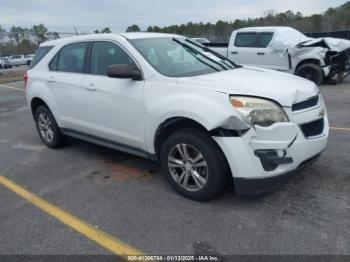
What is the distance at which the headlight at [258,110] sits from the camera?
3.56m

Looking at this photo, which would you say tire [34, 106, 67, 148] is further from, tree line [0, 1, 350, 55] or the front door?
tree line [0, 1, 350, 55]

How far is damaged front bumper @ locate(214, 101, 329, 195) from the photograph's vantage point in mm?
3543

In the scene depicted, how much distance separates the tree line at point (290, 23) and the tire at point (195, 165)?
36839 millimetres

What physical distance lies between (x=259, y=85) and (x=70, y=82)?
109 inches

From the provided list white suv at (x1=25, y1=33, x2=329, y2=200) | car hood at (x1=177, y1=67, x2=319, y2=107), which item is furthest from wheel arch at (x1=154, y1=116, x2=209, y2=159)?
car hood at (x1=177, y1=67, x2=319, y2=107)

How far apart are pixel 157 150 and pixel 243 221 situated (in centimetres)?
128

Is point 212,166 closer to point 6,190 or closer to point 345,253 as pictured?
point 345,253

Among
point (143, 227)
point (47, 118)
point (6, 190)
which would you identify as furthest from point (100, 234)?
point (47, 118)

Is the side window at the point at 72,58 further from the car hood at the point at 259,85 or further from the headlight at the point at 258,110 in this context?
the headlight at the point at 258,110

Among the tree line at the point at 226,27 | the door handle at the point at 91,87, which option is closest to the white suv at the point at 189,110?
the door handle at the point at 91,87

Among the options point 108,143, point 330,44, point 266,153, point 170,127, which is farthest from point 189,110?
point 330,44

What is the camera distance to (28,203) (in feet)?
14.1

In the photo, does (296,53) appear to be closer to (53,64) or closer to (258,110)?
(53,64)

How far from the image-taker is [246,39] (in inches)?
510
